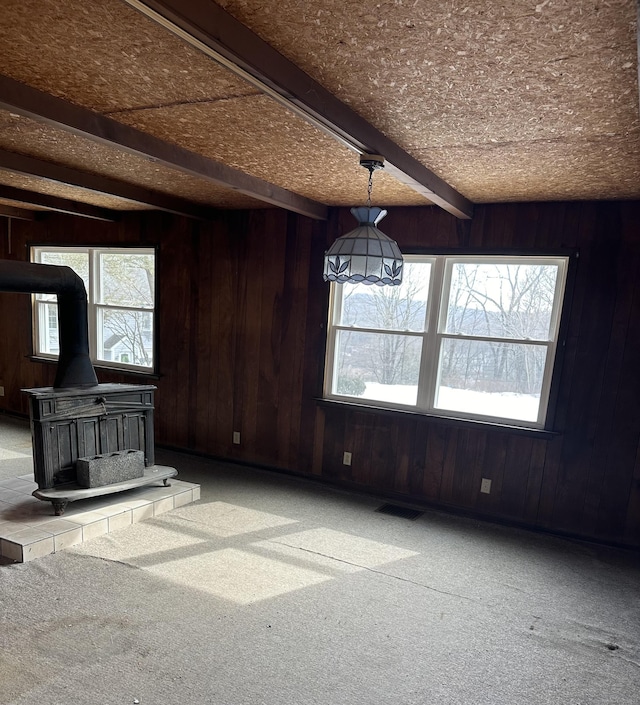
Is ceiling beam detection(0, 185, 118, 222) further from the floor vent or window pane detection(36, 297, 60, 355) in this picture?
the floor vent

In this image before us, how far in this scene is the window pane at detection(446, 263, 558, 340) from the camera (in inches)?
141

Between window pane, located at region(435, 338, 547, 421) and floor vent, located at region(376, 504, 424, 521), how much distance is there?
87cm

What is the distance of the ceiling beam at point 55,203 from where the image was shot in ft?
13.3

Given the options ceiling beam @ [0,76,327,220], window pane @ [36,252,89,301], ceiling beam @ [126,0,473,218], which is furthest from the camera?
window pane @ [36,252,89,301]

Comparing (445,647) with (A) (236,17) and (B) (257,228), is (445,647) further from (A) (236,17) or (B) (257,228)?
(B) (257,228)

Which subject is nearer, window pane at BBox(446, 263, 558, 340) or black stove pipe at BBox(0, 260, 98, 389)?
black stove pipe at BBox(0, 260, 98, 389)

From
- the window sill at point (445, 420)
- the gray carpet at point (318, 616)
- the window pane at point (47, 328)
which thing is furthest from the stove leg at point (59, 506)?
the window pane at point (47, 328)

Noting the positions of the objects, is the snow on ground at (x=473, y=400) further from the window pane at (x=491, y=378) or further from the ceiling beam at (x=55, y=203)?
the ceiling beam at (x=55, y=203)

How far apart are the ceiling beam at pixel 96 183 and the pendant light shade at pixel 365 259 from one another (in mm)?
2076

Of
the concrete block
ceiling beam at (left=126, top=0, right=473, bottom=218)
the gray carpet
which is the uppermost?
ceiling beam at (left=126, top=0, right=473, bottom=218)

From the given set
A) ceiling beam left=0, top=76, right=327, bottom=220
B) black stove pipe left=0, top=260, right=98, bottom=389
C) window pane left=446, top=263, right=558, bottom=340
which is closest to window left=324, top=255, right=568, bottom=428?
window pane left=446, top=263, right=558, bottom=340

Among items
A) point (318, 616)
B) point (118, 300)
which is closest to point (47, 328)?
point (118, 300)

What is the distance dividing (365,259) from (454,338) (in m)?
1.78

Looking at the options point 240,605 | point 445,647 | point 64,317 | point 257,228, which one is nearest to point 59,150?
point 64,317
